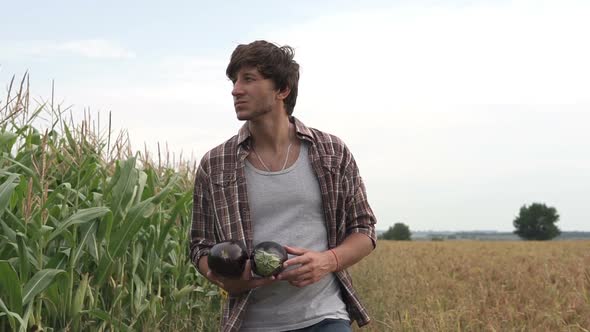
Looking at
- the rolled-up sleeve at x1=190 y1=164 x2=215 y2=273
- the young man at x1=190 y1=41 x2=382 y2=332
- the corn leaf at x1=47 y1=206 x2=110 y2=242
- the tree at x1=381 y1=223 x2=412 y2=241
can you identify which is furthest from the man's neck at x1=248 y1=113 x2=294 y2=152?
the tree at x1=381 y1=223 x2=412 y2=241

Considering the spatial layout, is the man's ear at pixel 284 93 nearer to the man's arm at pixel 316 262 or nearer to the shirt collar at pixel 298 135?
the shirt collar at pixel 298 135

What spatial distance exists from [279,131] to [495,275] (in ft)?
24.6

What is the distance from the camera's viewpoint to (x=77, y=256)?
388cm

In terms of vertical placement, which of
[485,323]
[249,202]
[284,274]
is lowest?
[485,323]

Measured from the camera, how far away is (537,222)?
3034 inches

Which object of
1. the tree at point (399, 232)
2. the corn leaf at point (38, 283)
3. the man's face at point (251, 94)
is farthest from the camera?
the tree at point (399, 232)

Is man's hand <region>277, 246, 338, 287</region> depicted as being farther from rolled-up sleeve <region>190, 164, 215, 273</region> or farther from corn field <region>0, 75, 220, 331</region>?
corn field <region>0, 75, 220, 331</region>

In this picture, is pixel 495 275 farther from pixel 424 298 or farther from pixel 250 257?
pixel 250 257

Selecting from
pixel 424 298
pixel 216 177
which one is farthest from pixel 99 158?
pixel 424 298

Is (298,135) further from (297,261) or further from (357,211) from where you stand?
(297,261)

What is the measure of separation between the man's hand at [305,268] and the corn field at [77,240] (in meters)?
1.37

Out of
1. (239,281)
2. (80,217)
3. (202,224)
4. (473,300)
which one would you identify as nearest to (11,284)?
(80,217)

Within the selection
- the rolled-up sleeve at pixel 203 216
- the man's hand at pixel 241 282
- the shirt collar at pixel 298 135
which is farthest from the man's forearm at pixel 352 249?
the rolled-up sleeve at pixel 203 216

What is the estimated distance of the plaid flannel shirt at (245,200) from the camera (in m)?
2.74
